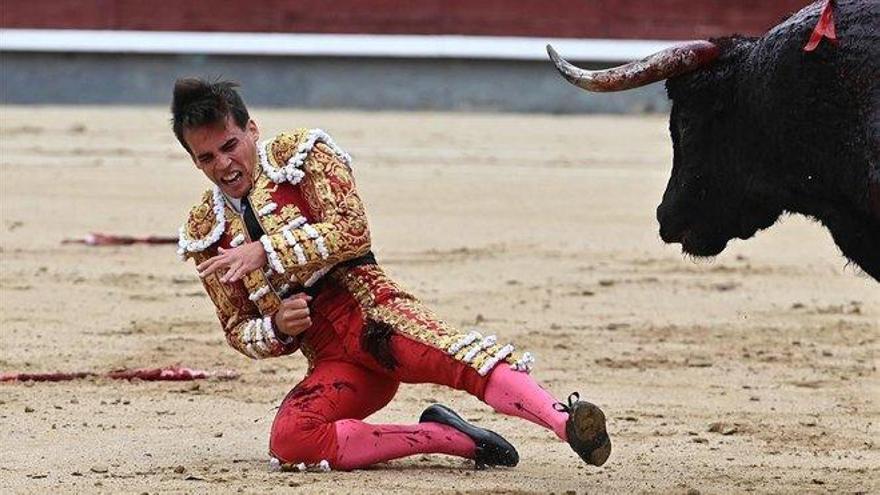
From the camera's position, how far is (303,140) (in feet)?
12.0

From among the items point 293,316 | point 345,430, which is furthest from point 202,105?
point 345,430

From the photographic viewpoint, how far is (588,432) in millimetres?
3320

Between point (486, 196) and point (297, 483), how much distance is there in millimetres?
4887

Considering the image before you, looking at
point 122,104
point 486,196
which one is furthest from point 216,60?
point 486,196

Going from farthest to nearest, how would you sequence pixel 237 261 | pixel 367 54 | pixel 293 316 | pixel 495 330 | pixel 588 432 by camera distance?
pixel 367 54, pixel 495 330, pixel 293 316, pixel 237 261, pixel 588 432

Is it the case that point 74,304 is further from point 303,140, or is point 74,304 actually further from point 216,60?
point 216,60

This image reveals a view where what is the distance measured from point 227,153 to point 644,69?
0.76 meters

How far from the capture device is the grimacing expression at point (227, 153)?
3.53m

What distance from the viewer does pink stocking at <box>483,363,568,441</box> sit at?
3418 millimetres

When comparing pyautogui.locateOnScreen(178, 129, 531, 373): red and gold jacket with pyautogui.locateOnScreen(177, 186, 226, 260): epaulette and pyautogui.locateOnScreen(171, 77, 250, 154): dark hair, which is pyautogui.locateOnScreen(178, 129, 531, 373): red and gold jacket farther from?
pyautogui.locateOnScreen(171, 77, 250, 154): dark hair

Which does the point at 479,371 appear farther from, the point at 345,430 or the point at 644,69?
the point at 644,69

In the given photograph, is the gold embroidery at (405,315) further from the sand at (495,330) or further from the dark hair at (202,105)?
the dark hair at (202,105)

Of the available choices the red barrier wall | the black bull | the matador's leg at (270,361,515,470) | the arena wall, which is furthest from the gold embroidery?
the red barrier wall

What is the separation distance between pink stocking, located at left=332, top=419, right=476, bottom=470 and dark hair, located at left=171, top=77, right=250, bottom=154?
1.93 feet
